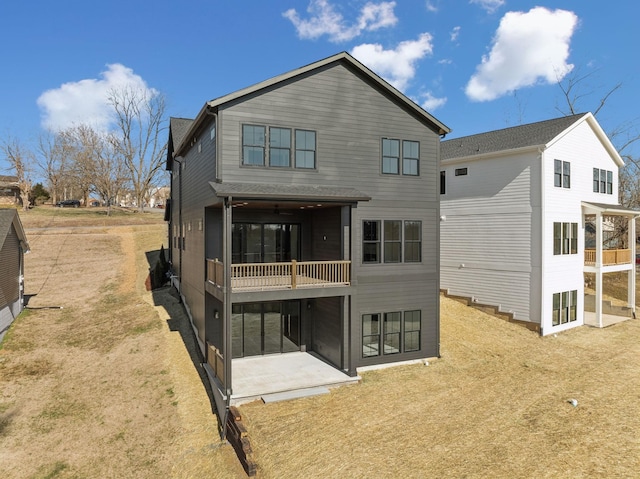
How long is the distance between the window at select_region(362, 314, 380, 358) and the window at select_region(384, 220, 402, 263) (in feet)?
7.45

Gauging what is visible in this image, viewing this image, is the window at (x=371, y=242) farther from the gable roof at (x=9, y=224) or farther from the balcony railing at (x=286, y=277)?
the gable roof at (x=9, y=224)

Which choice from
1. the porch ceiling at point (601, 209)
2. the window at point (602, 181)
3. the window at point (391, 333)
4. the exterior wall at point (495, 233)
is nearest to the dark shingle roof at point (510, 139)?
the exterior wall at point (495, 233)

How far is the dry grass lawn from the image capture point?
9.11 m

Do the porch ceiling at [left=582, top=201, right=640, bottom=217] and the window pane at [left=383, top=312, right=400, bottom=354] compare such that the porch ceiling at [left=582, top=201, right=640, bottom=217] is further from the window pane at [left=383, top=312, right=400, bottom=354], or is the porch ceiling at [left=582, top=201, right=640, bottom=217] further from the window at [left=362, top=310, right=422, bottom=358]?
the window pane at [left=383, top=312, right=400, bottom=354]

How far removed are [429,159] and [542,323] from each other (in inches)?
401

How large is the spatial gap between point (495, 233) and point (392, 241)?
341 inches

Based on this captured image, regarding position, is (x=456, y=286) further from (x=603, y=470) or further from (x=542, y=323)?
(x=603, y=470)

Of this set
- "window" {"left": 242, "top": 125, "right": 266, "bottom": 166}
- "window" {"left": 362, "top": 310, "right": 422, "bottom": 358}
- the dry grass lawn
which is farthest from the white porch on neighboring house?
"window" {"left": 242, "top": 125, "right": 266, "bottom": 166}

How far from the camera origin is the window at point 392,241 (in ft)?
50.9

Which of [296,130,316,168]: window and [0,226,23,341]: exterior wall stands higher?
[296,130,316,168]: window

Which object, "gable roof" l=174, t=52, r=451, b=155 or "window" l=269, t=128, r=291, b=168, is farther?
→ "window" l=269, t=128, r=291, b=168

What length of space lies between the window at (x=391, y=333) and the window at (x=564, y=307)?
359 inches

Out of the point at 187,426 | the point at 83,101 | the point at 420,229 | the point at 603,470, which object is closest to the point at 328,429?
the point at 187,426

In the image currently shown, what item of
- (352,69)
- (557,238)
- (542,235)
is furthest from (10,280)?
(557,238)
